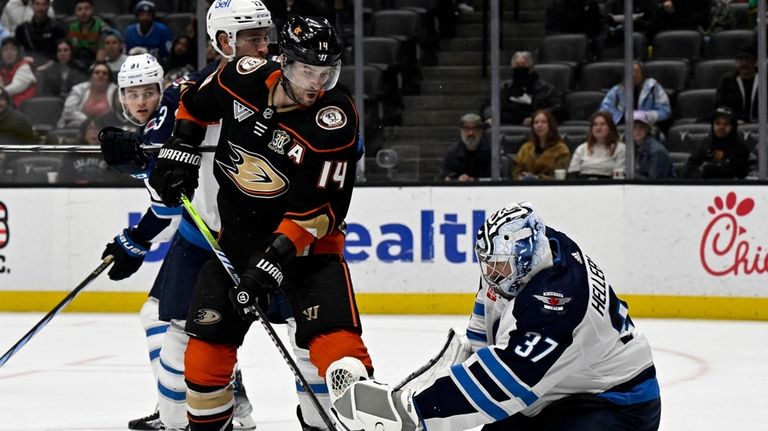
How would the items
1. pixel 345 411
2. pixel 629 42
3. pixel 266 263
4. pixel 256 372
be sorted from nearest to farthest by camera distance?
pixel 345 411, pixel 266 263, pixel 256 372, pixel 629 42

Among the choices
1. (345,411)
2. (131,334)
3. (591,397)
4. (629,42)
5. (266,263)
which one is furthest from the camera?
(629,42)

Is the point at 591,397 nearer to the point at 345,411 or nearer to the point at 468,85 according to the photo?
the point at 345,411

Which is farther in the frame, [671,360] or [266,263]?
[671,360]

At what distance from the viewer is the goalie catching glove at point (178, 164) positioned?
3.68 m

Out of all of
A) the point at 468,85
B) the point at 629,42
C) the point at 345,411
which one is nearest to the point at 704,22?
the point at 629,42

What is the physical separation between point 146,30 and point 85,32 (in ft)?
1.25

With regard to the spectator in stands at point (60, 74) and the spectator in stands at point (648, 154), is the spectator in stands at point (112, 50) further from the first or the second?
the spectator in stands at point (648, 154)

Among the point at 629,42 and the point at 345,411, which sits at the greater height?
the point at 629,42

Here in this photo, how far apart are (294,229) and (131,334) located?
3634mm

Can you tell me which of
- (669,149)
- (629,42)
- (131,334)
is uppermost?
(629,42)

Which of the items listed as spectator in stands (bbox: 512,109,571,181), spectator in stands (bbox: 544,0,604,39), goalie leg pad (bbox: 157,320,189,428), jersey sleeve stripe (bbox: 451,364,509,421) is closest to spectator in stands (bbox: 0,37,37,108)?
spectator in stands (bbox: 512,109,571,181)

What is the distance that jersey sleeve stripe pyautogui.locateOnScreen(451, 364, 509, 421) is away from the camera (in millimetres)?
2844

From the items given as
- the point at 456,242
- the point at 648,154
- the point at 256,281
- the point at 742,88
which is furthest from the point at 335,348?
the point at 742,88

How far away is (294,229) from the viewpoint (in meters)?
3.43
